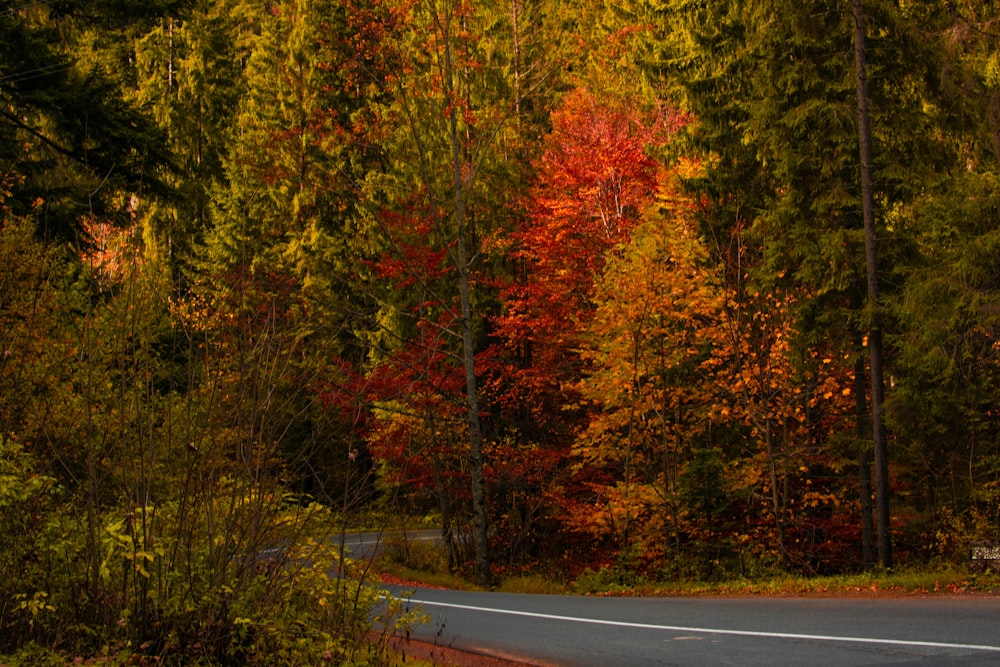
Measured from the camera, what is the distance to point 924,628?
8.80m

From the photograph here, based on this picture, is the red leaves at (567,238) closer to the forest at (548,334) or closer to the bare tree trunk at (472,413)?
the forest at (548,334)

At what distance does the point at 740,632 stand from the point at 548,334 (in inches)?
647

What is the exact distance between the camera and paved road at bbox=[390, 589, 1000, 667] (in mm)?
7969

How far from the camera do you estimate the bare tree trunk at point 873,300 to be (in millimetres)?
17156

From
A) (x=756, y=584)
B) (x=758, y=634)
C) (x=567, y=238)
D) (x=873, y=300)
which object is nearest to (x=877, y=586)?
(x=756, y=584)

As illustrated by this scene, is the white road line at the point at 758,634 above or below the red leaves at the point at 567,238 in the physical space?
below

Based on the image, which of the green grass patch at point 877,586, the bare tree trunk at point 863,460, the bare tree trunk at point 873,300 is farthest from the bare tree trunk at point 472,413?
the bare tree trunk at point 873,300

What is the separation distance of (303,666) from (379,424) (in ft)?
54.7

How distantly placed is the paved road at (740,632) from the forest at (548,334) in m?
2.06

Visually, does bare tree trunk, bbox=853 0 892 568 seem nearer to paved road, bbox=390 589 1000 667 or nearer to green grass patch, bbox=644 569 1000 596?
green grass patch, bbox=644 569 1000 596

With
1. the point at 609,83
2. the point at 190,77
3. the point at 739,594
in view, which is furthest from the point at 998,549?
the point at 190,77

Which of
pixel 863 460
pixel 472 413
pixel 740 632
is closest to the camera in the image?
pixel 740 632

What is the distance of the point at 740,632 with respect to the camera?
A: 9531mm

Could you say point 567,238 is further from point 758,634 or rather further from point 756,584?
point 758,634
